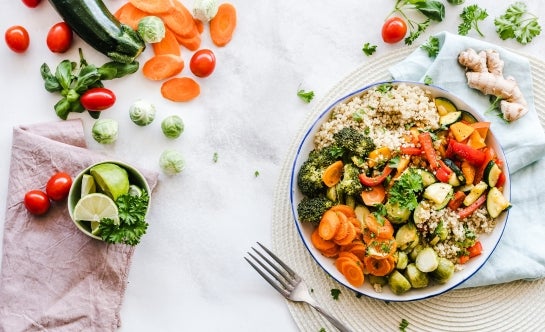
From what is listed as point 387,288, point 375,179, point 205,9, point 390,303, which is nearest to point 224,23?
point 205,9

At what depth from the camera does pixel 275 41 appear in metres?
4.08

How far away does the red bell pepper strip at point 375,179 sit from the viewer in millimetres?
3525

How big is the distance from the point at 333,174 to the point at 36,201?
6.38 feet

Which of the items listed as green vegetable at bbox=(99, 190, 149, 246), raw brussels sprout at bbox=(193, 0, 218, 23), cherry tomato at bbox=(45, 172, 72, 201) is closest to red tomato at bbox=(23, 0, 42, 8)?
raw brussels sprout at bbox=(193, 0, 218, 23)

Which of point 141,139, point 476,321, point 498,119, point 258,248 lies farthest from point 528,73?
point 141,139

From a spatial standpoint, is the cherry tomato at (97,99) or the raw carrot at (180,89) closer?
the cherry tomato at (97,99)

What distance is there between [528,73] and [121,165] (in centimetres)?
273

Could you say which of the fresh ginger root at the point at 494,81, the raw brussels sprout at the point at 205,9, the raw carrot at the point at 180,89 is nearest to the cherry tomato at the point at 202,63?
the raw carrot at the point at 180,89

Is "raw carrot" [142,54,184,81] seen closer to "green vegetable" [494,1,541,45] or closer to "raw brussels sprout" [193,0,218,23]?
"raw brussels sprout" [193,0,218,23]

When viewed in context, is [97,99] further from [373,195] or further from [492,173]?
[492,173]

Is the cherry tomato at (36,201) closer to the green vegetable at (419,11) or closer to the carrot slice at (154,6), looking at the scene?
the carrot slice at (154,6)

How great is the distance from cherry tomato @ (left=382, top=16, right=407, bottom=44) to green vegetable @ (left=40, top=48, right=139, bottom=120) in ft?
5.63

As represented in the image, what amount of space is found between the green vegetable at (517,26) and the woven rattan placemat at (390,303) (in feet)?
0.51

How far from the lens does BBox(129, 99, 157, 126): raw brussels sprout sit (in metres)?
3.92
